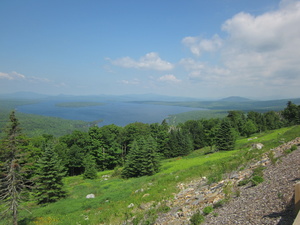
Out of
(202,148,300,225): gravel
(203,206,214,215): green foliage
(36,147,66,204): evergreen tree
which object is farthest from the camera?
(36,147,66,204): evergreen tree

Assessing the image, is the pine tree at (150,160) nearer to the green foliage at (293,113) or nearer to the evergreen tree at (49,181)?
the evergreen tree at (49,181)

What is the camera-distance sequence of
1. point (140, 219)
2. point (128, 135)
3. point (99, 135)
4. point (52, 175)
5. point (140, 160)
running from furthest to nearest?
point (128, 135)
point (99, 135)
point (140, 160)
point (52, 175)
point (140, 219)

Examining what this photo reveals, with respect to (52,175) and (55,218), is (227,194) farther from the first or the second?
(52,175)

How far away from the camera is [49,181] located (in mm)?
22719

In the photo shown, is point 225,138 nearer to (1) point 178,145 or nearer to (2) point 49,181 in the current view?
(1) point 178,145

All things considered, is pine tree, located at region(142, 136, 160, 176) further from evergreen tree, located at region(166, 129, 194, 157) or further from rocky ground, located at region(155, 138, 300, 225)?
evergreen tree, located at region(166, 129, 194, 157)

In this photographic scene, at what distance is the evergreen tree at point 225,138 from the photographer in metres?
44.9

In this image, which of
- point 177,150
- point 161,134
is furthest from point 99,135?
point 177,150

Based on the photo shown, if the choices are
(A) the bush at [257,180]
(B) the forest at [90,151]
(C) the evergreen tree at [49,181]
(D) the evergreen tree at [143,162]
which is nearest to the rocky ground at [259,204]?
(A) the bush at [257,180]

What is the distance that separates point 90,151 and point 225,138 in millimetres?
39813

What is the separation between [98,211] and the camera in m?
17.1

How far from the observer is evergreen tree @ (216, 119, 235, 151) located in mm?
44875

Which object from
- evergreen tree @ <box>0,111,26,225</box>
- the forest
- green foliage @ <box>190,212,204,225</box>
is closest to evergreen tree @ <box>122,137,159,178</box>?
the forest

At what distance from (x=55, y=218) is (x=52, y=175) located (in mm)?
6882
